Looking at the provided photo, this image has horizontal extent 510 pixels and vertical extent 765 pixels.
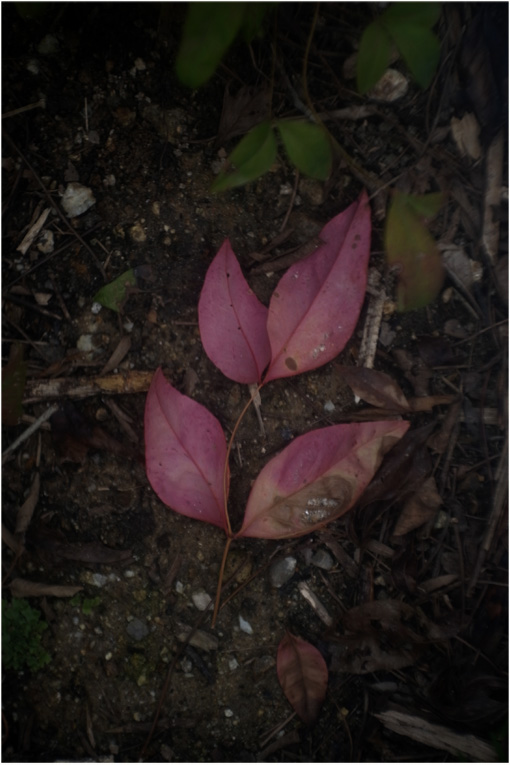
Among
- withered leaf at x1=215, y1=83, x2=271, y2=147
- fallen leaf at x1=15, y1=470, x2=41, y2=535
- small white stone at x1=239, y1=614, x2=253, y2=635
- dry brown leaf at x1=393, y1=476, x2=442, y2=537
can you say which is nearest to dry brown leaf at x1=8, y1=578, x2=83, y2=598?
fallen leaf at x1=15, y1=470, x2=41, y2=535

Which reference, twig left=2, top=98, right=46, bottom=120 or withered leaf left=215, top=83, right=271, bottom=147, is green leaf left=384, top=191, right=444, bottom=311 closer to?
withered leaf left=215, top=83, right=271, bottom=147

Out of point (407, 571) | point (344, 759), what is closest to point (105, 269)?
point (407, 571)

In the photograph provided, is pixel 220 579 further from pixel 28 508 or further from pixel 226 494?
pixel 28 508

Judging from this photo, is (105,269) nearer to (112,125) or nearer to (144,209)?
(144,209)

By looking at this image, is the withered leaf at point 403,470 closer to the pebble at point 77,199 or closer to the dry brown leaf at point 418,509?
the dry brown leaf at point 418,509

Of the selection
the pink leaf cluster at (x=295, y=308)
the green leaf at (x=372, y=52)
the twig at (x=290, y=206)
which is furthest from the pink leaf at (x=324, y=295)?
the green leaf at (x=372, y=52)

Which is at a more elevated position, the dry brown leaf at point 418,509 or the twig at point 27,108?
the twig at point 27,108

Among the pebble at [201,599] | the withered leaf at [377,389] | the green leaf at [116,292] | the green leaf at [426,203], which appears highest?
the green leaf at [426,203]
